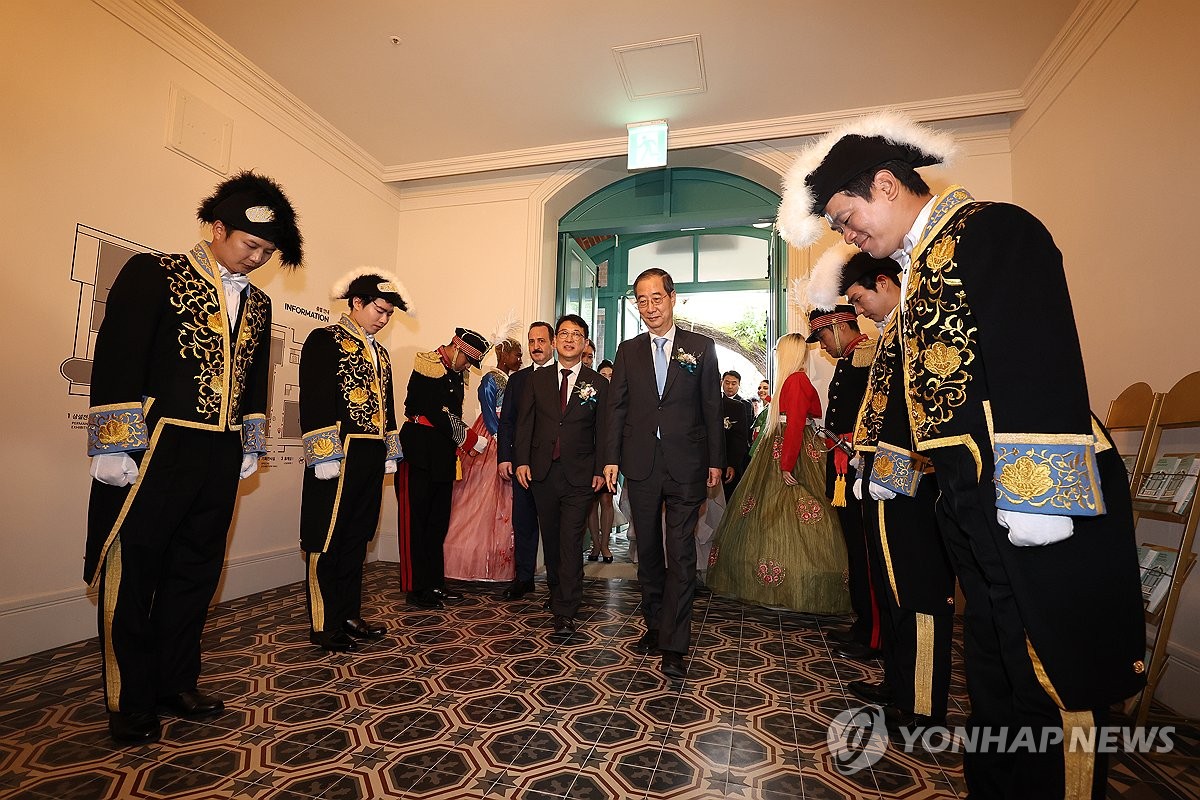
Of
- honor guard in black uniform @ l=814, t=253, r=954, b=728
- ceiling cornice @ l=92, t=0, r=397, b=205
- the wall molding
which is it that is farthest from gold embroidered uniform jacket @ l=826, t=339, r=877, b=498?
ceiling cornice @ l=92, t=0, r=397, b=205

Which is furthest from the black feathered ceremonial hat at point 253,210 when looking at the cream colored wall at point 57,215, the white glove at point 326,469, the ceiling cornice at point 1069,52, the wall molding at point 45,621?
the ceiling cornice at point 1069,52

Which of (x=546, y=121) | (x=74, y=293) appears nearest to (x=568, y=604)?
(x=74, y=293)

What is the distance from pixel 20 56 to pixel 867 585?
5.05 metres

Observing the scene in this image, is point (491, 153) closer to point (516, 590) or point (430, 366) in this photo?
point (430, 366)

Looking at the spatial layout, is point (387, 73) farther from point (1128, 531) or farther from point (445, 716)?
point (1128, 531)

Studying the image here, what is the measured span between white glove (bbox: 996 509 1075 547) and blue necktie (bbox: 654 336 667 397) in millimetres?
1928

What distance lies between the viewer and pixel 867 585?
120 inches

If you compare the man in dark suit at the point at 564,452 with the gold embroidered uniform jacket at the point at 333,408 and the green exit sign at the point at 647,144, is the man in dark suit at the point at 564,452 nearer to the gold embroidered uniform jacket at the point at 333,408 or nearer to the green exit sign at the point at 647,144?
the gold embroidered uniform jacket at the point at 333,408

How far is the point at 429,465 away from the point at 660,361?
1.71m

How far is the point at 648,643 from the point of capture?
9.62 ft

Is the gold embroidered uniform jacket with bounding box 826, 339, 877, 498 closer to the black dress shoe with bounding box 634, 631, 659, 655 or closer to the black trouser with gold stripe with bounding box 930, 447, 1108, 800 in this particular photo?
the black dress shoe with bounding box 634, 631, 659, 655

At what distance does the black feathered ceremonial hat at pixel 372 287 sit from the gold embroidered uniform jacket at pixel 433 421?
692 mm

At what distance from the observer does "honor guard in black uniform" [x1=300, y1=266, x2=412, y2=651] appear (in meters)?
2.75

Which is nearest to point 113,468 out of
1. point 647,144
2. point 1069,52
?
point 647,144
